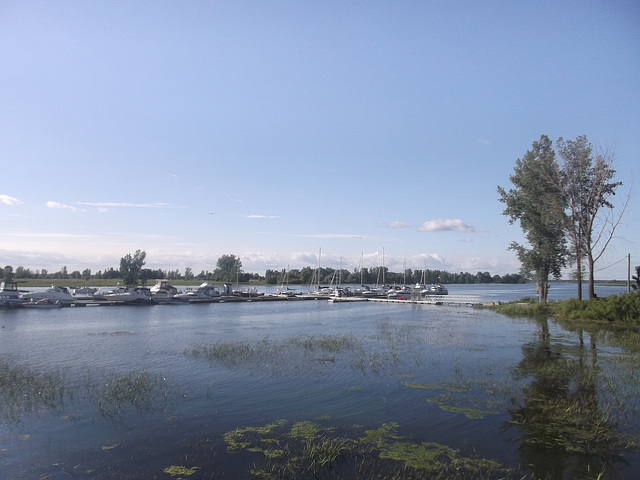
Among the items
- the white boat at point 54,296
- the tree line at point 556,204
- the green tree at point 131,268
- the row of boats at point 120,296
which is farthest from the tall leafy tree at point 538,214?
the green tree at point 131,268

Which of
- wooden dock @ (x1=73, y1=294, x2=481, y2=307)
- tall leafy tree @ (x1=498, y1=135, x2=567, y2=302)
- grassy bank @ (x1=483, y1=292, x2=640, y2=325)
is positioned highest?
tall leafy tree @ (x1=498, y1=135, x2=567, y2=302)

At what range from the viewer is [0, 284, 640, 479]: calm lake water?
9578 mm

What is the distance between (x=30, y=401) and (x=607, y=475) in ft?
50.5

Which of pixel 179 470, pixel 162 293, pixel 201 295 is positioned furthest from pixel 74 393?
pixel 201 295

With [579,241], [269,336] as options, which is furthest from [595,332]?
[269,336]

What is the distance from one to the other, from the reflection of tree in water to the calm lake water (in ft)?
0.15

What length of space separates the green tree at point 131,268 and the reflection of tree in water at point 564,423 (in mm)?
141053

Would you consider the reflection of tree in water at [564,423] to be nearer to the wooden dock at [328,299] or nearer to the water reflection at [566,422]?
the water reflection at [566,422]

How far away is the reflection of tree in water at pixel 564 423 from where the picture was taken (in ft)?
30.9

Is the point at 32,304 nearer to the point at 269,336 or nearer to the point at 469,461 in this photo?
the point at 269,336

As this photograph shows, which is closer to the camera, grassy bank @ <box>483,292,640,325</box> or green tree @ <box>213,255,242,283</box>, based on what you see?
grassy bank @ <box>483,292,640,325</box>

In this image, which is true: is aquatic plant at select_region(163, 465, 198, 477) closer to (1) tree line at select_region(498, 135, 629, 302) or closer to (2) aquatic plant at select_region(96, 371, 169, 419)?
(2) aquatic plant at select_region(96, 371, 169, 419)

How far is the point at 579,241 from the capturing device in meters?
36.0

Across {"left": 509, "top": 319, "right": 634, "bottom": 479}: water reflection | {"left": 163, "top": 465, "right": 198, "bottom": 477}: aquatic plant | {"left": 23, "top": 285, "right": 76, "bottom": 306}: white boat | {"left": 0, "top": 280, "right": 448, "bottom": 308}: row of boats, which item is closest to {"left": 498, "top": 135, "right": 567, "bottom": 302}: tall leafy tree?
{"left": 509, "top": 319, "right": 634, "bottom": 479}: water reflection
